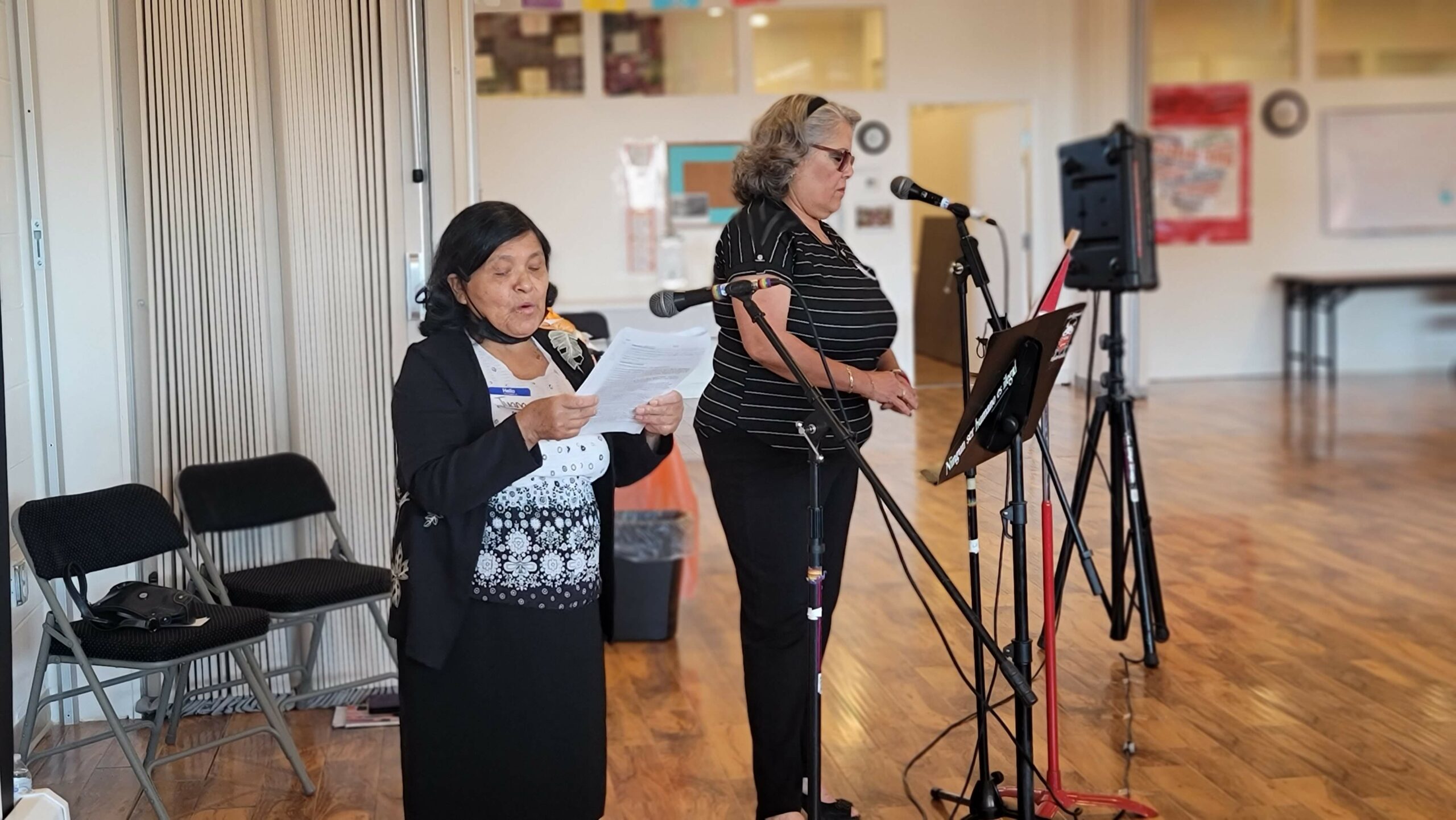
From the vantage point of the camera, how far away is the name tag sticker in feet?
8.45

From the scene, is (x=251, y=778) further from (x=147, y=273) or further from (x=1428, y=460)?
(x=1428, y=460)

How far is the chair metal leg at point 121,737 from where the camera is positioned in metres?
3.38

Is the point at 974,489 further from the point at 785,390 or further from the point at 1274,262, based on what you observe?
the point at 1274,262

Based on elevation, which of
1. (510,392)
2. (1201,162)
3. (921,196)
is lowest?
(510,392)

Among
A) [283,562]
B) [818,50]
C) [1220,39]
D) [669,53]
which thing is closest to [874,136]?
[818,50]

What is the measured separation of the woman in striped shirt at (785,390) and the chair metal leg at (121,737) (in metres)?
1.39

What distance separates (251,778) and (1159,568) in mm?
3500

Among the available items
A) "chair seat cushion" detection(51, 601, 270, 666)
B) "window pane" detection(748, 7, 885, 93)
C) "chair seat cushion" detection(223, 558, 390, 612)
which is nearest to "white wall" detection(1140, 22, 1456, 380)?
"window pane" detection(748, 7, 885, 93)

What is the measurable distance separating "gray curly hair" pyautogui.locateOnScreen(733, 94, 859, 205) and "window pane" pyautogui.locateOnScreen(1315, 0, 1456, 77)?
9.90 m

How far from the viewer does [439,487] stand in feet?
7.96

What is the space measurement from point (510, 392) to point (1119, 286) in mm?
2449

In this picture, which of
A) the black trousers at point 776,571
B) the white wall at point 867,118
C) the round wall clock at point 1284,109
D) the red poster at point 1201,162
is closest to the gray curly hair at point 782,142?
the black trousers at point 776,571

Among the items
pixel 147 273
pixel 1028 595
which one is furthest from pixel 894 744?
pixel 147 273

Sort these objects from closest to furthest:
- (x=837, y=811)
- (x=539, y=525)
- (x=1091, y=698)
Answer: (x=539, y=525) < (x=837, y=811) < (x=1091, y=698)
